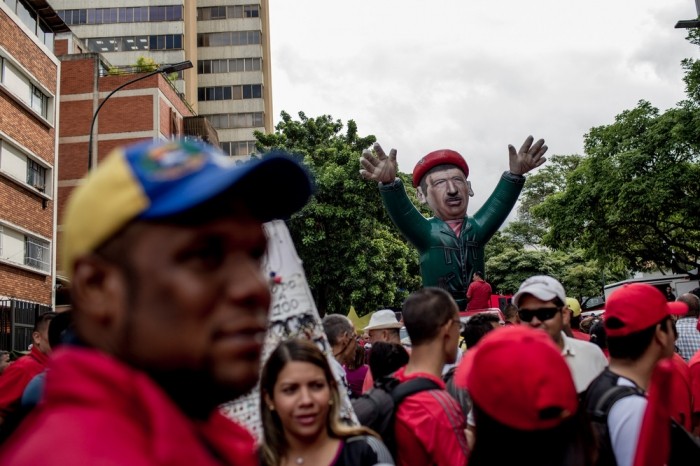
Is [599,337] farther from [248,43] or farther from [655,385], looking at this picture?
[248,43]

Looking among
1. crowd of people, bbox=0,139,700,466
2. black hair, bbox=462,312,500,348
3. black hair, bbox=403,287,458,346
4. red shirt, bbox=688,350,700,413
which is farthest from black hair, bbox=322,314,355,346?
crowd of people, bbox=0,139,700,466

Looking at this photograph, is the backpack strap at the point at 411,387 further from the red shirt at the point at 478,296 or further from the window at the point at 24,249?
the window at the point at 24,249

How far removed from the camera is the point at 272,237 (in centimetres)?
239

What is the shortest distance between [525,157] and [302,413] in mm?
6410

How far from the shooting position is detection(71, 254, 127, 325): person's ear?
1023 millimetres

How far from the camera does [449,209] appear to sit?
8.60 metres

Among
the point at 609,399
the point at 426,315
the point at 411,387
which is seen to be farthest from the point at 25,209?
the point at 609,399

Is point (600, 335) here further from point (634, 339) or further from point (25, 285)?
point (25, 285)

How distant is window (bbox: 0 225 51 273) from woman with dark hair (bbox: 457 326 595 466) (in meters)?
21.7

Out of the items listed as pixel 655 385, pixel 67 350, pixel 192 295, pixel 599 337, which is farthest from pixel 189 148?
pixel 599 337

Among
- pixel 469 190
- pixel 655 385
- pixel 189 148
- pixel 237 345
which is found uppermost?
pixel 469 190

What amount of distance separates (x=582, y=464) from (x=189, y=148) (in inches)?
60.4

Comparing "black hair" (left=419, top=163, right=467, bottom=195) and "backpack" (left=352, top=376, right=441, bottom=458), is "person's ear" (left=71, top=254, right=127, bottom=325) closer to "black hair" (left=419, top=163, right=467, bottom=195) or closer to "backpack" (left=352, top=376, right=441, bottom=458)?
"backpack" (left=352, top=376, right=441, bottom=458)

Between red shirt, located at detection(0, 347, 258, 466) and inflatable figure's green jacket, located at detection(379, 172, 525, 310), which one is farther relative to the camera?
inflatable figure's green jacket, located at detection(379, 172, 525, 310)
